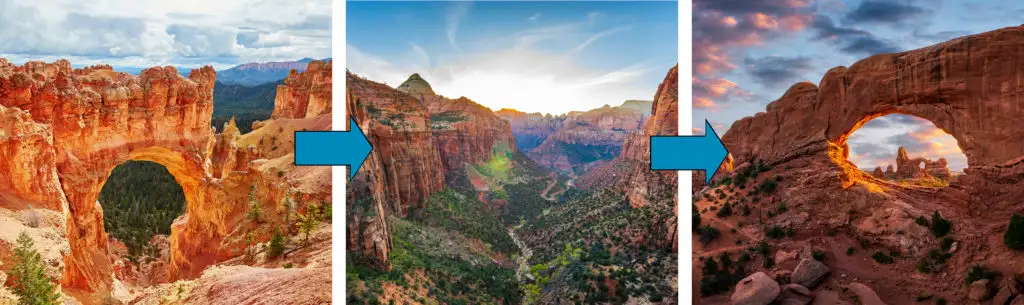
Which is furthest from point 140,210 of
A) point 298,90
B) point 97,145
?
point 97,145

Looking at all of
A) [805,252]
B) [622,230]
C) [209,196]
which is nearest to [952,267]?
[805,252]

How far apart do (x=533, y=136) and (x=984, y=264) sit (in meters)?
76.6

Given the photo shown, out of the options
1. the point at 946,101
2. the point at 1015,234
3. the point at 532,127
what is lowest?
the point at 1015,234

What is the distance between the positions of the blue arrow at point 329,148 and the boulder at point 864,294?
13.7 m

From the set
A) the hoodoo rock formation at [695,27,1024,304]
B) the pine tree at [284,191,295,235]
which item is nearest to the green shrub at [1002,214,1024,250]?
the hoodoo rock formation at [695,27,1024,304]

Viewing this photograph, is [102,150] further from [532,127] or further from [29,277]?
[532,127]

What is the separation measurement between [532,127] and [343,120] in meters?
83.4

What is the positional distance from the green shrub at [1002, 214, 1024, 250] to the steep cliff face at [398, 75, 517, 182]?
113ft

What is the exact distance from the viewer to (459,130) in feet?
156

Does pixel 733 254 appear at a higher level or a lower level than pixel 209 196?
lower

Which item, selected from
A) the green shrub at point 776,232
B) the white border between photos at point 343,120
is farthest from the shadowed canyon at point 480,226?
the green shrub at point 776,232

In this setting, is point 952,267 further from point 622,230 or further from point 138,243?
point 138,243

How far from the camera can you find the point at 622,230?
20.8 metres

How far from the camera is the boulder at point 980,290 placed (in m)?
9.77
